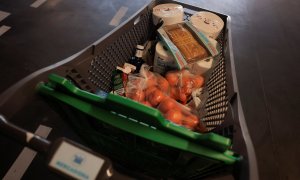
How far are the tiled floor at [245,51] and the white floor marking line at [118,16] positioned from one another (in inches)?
1.3

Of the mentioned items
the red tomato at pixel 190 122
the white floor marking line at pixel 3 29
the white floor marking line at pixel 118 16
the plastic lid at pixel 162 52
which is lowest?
the white floor marking line at pixel 118 16

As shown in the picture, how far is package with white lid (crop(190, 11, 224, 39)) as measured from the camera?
85 centimetres

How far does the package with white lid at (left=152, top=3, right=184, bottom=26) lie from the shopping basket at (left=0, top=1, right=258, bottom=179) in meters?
0.03

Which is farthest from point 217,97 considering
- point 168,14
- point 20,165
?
point 20,165

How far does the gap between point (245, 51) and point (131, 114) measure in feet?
4.22

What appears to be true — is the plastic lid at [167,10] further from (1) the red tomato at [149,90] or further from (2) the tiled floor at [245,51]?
(2) the tiled floor at [245,51]

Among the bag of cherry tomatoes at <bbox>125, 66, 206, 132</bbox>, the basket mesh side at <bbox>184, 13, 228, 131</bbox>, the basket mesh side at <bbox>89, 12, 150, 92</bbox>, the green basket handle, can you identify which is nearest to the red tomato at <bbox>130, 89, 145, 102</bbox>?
the bag of cherry tomatoes at <bbox>125, 66, 206, 132</bbox>

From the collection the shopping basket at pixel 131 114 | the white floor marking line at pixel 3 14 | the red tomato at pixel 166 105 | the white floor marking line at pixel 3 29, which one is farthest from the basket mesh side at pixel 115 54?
the white floor marking line at pixel 3 14

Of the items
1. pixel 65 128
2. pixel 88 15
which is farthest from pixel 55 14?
pixel 65 128

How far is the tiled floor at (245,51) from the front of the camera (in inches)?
41.5

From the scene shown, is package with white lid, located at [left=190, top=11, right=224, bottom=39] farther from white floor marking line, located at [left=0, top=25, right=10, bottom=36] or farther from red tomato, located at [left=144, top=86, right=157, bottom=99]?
white floor marking line, located at [left=0, top=25, right=10, bottom=36]

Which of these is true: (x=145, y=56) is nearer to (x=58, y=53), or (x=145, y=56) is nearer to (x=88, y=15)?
(x=58, y=53)

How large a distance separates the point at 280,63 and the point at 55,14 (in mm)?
1449

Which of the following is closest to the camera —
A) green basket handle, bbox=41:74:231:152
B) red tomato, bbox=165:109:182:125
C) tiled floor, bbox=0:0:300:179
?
green basket handle, bbox=41:74:231:152
